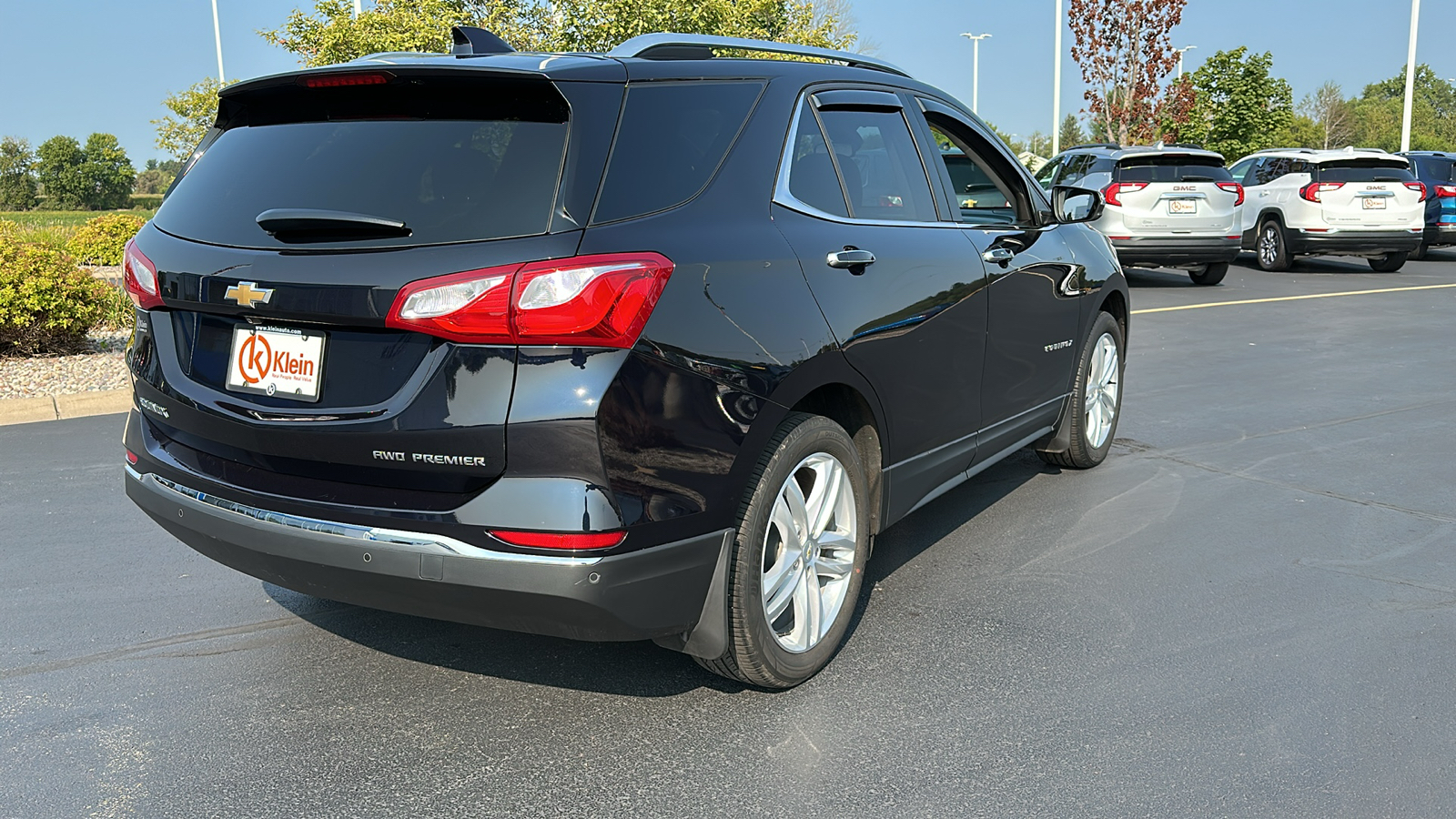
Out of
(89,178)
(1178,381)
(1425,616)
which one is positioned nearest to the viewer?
(1425,616)

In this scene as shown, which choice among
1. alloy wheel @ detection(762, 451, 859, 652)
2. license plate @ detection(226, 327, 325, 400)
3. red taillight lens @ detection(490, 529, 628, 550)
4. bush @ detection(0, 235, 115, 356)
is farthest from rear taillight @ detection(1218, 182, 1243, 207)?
license plate @ detection(226, 327, 325, 400)

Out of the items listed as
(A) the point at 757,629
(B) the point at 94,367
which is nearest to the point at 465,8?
(B) the point at 94,367

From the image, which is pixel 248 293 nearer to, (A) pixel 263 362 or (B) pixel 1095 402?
(A) pixel 263 362

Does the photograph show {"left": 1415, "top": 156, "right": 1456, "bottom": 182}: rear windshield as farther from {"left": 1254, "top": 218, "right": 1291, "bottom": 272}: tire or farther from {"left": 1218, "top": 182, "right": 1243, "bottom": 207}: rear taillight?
{"left": 1218, "top": 182, "right": 1243, "bottom": 207}: rear taillight

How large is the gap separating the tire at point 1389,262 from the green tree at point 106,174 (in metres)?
64.4

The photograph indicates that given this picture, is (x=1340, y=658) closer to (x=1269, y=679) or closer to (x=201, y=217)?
(x=1269, y=679)

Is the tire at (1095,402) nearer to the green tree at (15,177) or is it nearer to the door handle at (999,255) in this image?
the door handle at (999,255)

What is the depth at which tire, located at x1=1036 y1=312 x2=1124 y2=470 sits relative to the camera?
18.3 feet

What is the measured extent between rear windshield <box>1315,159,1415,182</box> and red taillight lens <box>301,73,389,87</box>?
1778 centimetres

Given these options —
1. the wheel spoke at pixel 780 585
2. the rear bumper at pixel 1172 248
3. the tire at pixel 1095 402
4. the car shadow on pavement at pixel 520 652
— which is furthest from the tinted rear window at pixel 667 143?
the rear bumper at pixel 1172 248

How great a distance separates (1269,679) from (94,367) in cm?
818

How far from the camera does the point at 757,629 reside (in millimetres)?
3145

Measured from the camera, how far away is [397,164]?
289 centimetres

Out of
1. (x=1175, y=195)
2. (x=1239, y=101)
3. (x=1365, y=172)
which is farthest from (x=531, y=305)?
(x=1239, y=101)
